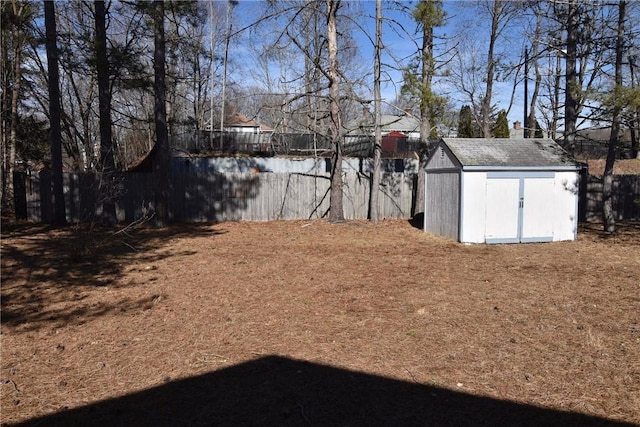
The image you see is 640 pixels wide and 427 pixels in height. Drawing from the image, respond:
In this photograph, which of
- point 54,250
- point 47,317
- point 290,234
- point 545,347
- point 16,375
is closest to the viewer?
point 16,375

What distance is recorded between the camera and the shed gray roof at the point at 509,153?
38.8 feet

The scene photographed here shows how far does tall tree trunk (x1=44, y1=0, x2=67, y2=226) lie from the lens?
13.0 meters

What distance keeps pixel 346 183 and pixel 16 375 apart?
42.4 feet

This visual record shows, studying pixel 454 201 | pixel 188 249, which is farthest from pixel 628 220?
pixel 188 249

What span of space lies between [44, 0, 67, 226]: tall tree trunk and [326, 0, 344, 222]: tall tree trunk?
7463 millimetres

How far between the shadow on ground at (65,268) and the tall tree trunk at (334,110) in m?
4.03

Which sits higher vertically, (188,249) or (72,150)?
(72,150)

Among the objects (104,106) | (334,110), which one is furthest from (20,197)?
(334,110)

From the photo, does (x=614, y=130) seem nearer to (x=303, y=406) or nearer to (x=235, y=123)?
(x=303, y=406)

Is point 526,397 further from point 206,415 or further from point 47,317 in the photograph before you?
point 47,317

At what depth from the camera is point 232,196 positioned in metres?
16.3

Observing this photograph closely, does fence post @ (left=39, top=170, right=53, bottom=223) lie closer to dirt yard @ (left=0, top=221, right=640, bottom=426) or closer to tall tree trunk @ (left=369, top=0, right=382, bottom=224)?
dirt yard @ (left=0, top=221, right=640, bottom=426)

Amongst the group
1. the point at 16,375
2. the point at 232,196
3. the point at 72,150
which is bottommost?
the point at 16,375

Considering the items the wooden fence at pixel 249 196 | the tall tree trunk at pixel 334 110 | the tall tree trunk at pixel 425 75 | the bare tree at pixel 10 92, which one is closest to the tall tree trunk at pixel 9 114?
the bare tree at pixel 10 92
